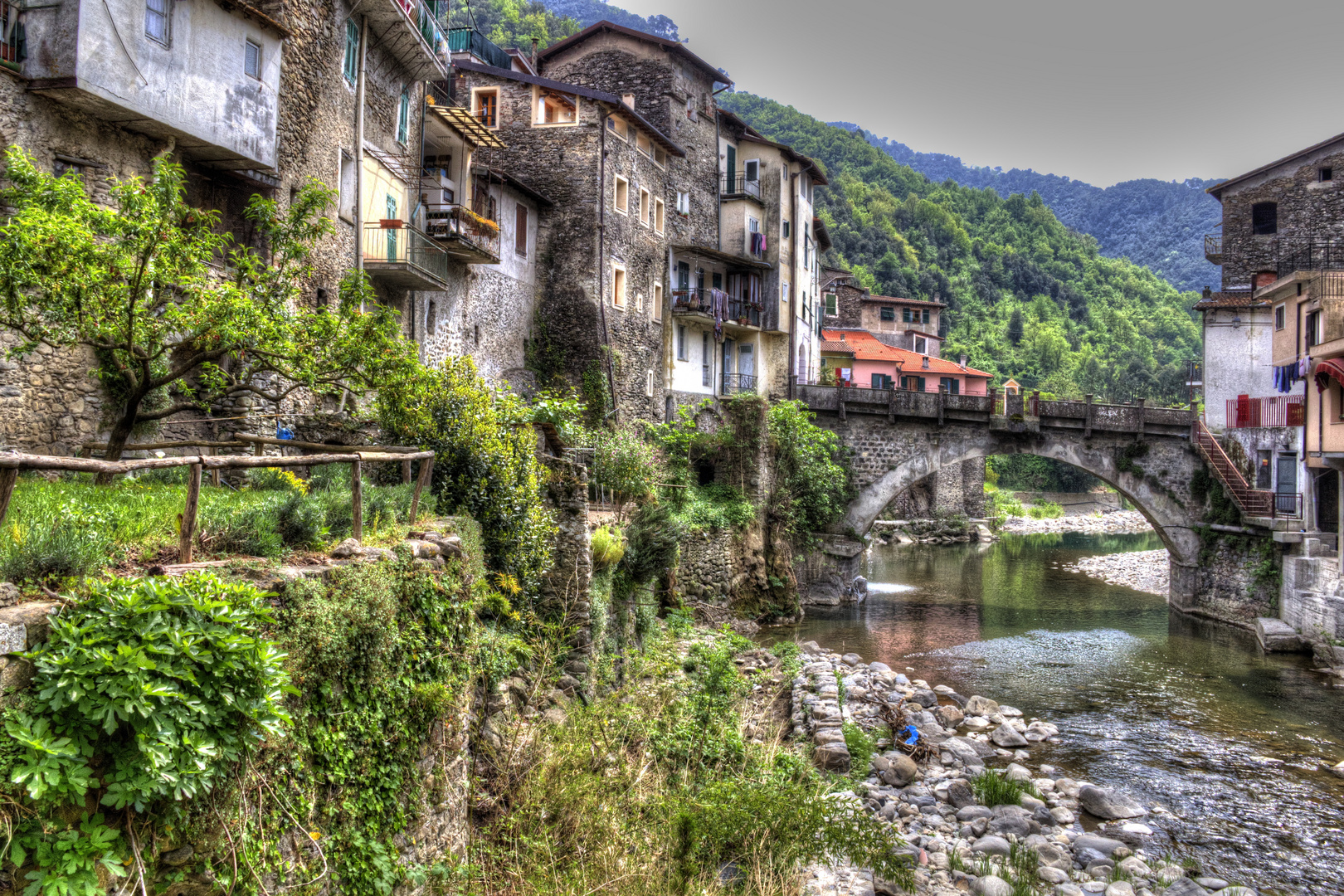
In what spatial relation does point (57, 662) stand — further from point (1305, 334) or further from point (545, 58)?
point (545, 58)

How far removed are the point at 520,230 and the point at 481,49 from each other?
6.95 m

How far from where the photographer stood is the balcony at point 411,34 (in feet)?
56.1

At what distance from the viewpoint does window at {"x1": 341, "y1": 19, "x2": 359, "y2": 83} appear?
16.6 meters

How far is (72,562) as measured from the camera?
455 centimetres

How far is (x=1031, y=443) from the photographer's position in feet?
98.8

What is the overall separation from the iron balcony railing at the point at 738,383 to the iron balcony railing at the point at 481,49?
1305 cm

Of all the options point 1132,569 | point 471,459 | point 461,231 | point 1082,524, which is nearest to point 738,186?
point 461,231

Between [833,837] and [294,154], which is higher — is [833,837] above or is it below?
below

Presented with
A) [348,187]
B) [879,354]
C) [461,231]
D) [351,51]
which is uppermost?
[351,51]

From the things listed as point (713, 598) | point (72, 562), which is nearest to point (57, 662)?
point (72, 562)

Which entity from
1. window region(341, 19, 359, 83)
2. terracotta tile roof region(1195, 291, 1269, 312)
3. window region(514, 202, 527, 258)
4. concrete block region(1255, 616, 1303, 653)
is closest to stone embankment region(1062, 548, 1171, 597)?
concrete block region(1255, 616, 1303, 653)

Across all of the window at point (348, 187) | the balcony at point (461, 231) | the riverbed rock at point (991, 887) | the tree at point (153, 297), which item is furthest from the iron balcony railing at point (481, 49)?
the riverbed rock at point (991, 887)

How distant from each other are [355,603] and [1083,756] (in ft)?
43.6

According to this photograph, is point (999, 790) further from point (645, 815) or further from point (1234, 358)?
point (1234, 358)
